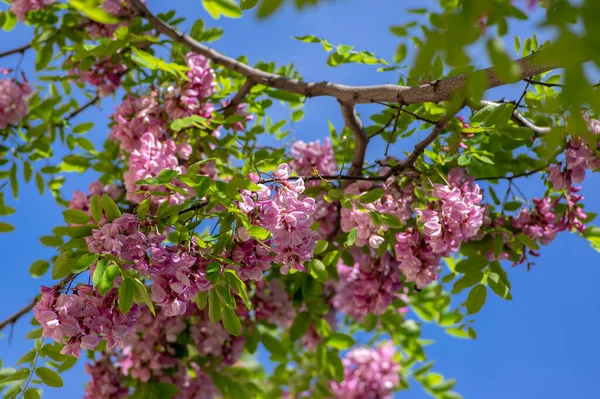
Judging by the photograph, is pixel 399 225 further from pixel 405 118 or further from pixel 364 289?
pixel 364 289

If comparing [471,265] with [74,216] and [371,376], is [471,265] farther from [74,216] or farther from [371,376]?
[371,376]

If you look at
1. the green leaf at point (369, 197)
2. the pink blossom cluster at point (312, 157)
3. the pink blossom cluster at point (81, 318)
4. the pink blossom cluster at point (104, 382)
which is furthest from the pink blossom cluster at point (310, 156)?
the pink blossom cluster at point (81, 318)

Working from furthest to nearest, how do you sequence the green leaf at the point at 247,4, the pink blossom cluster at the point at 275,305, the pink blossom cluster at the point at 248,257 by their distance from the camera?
the pink blossom cluster at the point at 275,305 < the pink blossom cluster at the point at 248,257 < the green leaf at the point at 247,4

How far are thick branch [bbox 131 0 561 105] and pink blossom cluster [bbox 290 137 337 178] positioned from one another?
1.73 ft

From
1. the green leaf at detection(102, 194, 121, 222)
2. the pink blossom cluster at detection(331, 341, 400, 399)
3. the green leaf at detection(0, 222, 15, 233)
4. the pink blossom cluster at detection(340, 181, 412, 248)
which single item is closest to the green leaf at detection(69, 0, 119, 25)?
the green leaf at detection(102, 194, 121, 222)

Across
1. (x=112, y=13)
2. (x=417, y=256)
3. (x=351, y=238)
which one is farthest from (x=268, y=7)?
(x=112, y=13)

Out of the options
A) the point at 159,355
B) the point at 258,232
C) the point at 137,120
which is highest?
the point at 137,120

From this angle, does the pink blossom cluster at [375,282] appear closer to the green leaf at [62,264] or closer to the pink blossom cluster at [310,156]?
the pink blossom cluster at [310,156]

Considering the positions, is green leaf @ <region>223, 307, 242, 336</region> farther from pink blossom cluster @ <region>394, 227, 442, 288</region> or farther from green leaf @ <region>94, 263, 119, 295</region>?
pink blossom cluster @ <region>394, 227, 442, 288</region>

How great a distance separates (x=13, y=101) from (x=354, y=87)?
82.0 inches

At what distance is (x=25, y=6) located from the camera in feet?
10.3

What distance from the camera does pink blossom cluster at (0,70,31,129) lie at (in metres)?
3.34

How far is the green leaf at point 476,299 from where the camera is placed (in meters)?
2.40

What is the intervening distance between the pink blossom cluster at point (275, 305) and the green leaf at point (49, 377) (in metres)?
1.42
